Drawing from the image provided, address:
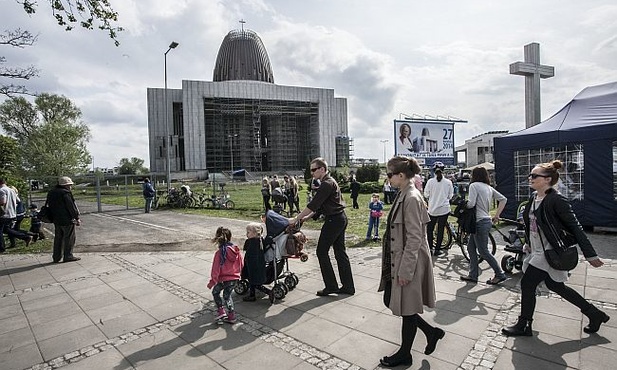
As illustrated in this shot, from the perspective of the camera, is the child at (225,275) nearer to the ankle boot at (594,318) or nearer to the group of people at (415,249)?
the group of people at (415,249)

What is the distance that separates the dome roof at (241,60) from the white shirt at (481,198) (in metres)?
89.1

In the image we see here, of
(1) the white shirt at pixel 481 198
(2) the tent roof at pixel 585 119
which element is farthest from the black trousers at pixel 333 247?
(2) the tent roof at pixel 585 119

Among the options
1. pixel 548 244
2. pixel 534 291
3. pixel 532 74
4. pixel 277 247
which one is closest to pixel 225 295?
pixel 277 247

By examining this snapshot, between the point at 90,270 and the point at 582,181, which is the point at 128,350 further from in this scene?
the point at 582,181

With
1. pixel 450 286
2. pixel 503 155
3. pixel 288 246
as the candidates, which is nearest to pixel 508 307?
pixel 450 286

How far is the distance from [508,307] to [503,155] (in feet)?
28.3

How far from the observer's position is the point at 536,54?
56.0ft

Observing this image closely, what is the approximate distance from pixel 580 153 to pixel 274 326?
32.3ft

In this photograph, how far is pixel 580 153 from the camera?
9.85 meters

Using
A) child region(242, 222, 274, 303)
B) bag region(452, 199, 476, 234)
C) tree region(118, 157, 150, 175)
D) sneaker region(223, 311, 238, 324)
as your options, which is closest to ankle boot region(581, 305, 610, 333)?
bag region(452, 199, 476, 234)

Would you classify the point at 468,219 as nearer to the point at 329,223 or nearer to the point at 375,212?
the point at 329,223

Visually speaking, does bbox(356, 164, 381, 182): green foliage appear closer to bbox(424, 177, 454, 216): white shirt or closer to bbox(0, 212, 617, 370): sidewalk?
bbox(424, 177, 454, 216): white shirt

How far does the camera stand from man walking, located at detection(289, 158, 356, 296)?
4914mm

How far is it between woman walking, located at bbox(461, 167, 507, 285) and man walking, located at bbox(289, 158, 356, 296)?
1936mm
